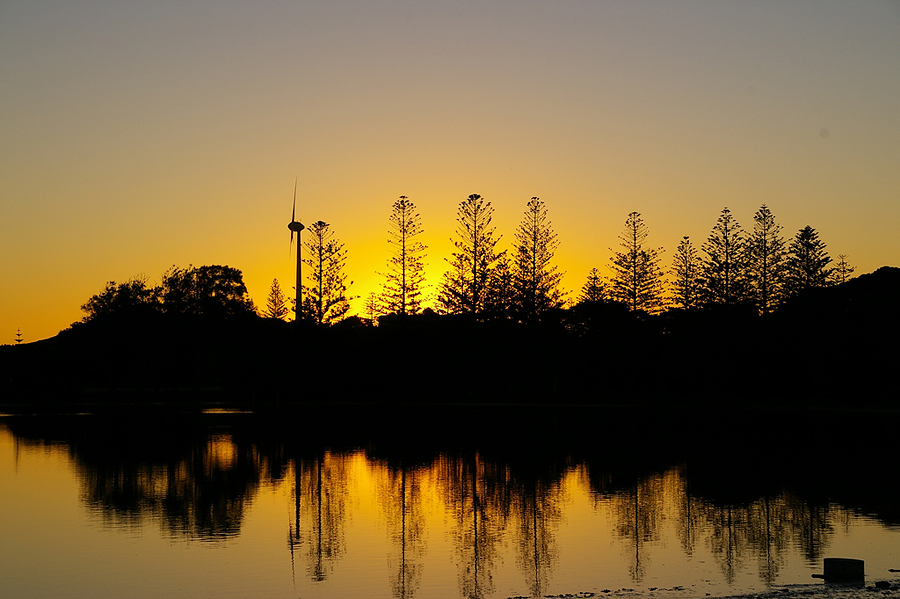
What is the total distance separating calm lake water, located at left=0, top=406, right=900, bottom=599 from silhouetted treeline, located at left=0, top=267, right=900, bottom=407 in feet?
92.9

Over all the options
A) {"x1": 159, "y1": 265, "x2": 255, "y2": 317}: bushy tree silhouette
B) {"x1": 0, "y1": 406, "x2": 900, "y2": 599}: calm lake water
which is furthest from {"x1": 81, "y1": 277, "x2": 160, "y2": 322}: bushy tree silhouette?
{"x1": 0, "y1": 406, "x2": 900, "y2": 599}: calm lake water

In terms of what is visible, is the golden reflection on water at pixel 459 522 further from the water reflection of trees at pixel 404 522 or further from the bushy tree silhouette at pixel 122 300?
the bushy tree silhouette at pixel 122 300

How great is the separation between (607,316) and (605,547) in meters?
60.4

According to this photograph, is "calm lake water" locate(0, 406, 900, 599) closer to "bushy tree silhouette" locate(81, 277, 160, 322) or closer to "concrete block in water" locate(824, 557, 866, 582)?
"concrete block in water" locate(824, 557, 866, 582)

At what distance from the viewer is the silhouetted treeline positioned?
62750 millimetres

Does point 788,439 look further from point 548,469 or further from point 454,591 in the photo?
point 454,591

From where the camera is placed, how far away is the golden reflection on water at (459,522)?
532 inches

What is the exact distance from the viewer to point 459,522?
1798cm

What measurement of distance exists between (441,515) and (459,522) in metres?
0.92

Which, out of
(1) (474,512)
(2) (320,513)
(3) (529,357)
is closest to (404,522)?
(1) (474,512)

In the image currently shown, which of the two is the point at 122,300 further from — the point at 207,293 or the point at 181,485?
the point at 181,485

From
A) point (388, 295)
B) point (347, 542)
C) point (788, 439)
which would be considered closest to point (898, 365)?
point (788, 439)

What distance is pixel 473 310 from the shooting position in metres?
85.9

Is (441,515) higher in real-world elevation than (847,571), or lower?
lower
